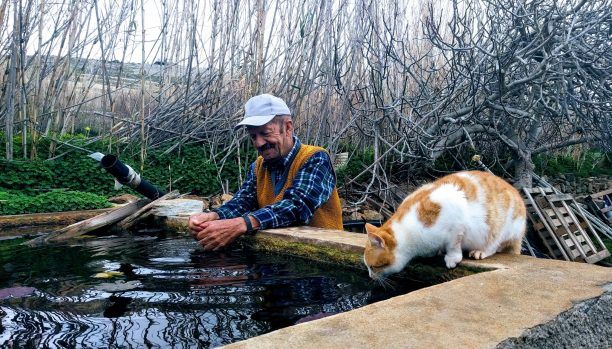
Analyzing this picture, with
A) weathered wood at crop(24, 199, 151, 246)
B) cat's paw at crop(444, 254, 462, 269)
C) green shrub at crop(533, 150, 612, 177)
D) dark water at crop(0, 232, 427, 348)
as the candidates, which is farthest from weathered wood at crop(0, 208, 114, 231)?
green shrub at crop(533, 150, 612, 177)

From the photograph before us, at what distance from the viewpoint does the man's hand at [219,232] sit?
10.00ft

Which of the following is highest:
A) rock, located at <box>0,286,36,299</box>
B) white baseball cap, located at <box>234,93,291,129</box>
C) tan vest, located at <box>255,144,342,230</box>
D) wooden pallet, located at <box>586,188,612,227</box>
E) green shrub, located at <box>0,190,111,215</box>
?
white baseball cap, located at <box>234,93,291,129</box>

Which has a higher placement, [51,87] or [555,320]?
[51,87]

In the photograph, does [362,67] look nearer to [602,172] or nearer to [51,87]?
[51,87]

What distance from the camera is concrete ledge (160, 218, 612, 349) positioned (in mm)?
1300

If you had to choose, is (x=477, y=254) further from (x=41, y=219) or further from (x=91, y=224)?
(x=41, y=219)

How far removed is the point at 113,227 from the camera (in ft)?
14.1

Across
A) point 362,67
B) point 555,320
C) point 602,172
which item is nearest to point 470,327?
point 555,320

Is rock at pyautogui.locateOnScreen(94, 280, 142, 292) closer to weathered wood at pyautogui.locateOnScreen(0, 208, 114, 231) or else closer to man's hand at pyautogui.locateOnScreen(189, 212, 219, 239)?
man's hand at pyautogui.locateOnScreen(189, 212, 219, 239)

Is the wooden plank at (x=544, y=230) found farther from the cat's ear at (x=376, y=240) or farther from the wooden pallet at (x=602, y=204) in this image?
the cat's ear at (x=376, y=240)

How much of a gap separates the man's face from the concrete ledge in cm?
161

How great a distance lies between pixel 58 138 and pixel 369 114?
4.12m

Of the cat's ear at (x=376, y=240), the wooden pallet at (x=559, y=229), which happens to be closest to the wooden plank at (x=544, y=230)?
the wooden pallet at (x=559, y=229)

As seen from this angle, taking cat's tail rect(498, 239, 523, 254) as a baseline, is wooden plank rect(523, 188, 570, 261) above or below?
below
